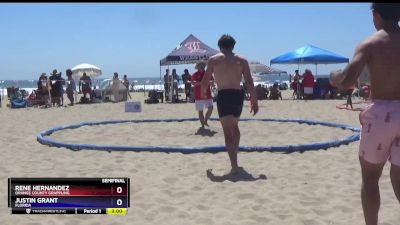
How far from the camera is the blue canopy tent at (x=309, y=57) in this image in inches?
778

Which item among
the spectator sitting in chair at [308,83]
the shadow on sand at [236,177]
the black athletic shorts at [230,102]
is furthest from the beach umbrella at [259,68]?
the shadow on sand at [236,177]

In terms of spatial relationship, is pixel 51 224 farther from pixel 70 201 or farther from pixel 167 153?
pixel 167 153

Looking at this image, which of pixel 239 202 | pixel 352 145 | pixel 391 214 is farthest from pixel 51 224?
pixel 352 145

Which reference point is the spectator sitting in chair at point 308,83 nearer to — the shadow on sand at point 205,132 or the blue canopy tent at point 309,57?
the blue canopy tent at point 309,57

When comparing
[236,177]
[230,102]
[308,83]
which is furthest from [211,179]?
[308,83]

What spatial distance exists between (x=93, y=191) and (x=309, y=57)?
16996 mm

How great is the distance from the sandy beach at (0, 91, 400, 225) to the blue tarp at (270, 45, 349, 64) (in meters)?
11.9

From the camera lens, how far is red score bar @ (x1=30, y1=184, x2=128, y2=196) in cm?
379

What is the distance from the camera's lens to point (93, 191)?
12.5 ft

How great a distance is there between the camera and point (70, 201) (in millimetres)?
3730

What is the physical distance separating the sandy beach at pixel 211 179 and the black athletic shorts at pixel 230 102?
2.20 feet

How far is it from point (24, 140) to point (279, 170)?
464 cm

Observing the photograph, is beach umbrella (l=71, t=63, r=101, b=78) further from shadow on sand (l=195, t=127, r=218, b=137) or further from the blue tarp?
shadow on sand (l=195, t=127, r=218, b=137)
